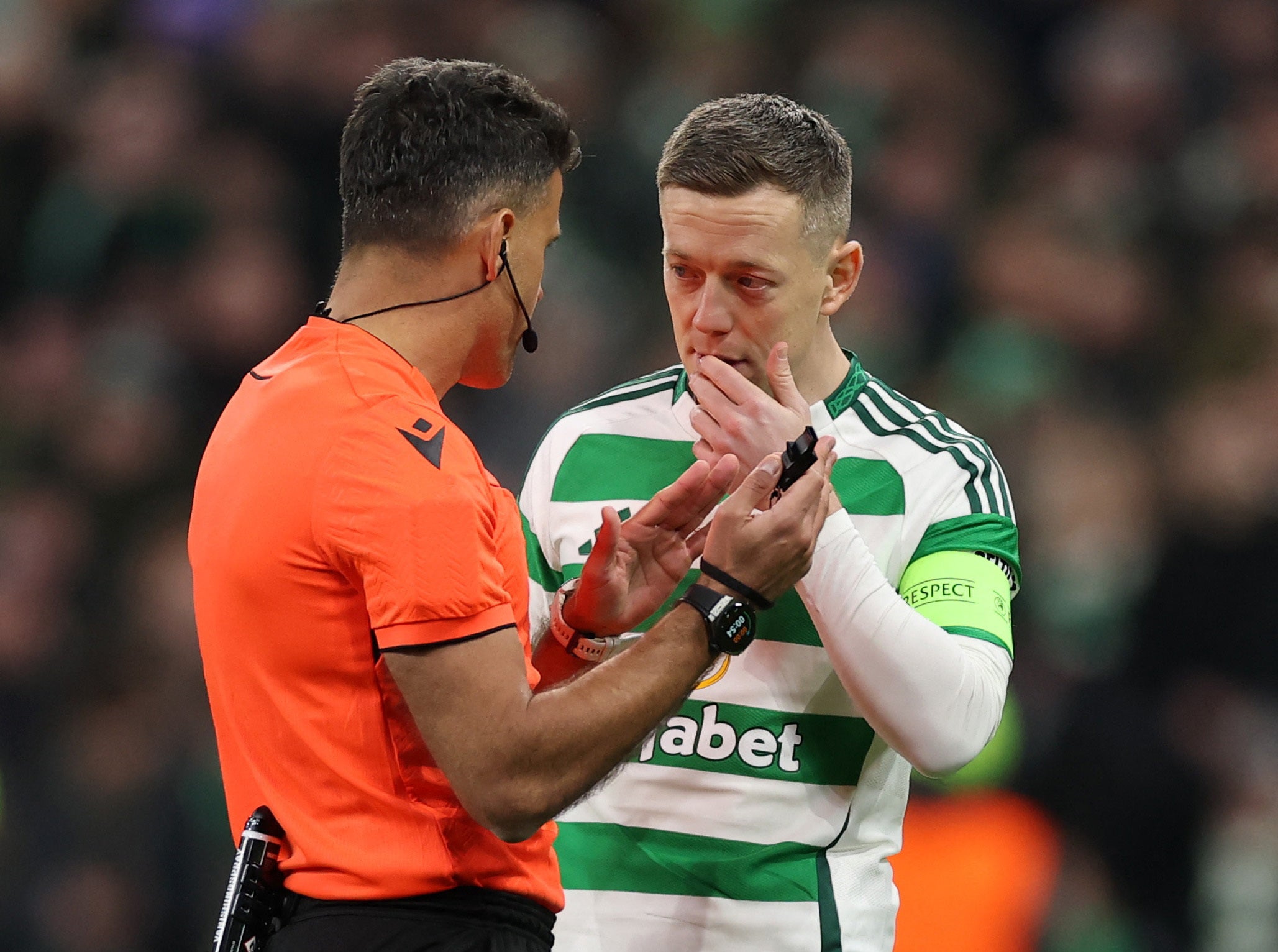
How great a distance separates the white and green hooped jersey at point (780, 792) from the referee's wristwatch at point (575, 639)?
0.12 meters

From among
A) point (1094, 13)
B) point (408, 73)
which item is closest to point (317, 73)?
point (1094, 13)

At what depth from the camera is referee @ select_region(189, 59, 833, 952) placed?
1.91m

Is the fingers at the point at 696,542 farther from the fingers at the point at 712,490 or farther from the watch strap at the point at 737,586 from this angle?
the watch strap at the point at 737,586

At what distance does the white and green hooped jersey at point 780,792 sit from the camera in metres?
2.58

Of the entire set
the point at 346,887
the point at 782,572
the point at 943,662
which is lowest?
the point at 346,887

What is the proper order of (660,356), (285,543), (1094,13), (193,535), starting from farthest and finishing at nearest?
1. (1094,13)
2. (660,356)
3. (193,535)
4. (285,543)

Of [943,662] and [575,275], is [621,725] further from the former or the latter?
[575,275]

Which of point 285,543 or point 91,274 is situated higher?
point 285,543

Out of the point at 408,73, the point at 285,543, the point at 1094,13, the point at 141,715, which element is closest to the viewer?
the point at 285,543

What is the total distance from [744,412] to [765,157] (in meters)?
0.50

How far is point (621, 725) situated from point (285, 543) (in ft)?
1.68

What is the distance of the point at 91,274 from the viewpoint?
19.2 feet

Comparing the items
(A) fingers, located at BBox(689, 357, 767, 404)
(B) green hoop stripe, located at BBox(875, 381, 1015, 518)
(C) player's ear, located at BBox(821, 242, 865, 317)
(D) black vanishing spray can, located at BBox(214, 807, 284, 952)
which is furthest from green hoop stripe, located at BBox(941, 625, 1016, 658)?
(D) black vanishing spray can, located at BBox(214, 807, 284, 952)

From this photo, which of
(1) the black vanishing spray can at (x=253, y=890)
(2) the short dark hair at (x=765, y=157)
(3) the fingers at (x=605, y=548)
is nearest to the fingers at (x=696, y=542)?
(3) the fingers at (x=605, y=548)
